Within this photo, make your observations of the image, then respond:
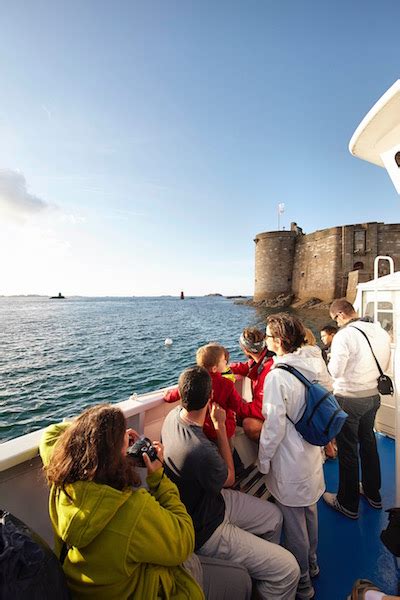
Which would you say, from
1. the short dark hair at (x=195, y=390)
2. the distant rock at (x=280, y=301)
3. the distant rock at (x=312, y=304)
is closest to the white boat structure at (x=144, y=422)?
the short dark hair at (x=195, y=390)

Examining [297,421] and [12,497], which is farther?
[297,421]

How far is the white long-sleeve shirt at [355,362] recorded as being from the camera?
249cm

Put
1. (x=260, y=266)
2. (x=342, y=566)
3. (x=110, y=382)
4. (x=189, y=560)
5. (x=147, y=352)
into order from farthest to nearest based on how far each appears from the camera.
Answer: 1. (x=260, y=266)
2. (x=147, y=352)
3. (x=110, y=382)
4. (x=342, y=566)
5. (x=189, y=560)

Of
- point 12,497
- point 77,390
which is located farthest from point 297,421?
point 77,390

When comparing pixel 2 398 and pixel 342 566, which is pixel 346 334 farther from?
pixel 2 398

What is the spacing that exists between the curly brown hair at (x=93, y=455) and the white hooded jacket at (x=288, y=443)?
3.05ft

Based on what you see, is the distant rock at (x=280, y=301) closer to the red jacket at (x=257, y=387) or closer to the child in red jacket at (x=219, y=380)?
the red jacket at (x=257, y=387)

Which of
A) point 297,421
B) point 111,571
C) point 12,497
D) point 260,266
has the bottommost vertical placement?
Result: point 12,497

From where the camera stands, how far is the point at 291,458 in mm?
1828

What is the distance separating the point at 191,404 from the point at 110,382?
10.6 meters

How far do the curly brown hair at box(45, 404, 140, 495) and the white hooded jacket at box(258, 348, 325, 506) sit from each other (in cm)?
93

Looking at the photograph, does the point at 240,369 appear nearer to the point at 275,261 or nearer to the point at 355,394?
the point at 355,394

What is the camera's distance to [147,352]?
1720 centimetres

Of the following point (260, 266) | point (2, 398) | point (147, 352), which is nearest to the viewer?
point (2, 398)
